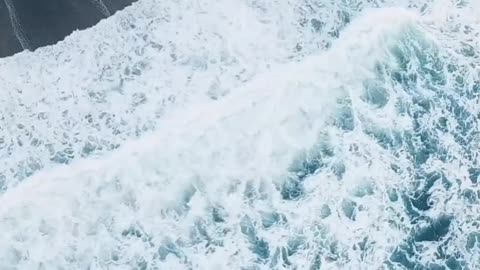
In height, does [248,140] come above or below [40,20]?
below

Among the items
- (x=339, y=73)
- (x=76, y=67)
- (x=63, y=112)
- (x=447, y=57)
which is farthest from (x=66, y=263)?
(x=447, y=57)

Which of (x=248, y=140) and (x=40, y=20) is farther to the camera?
(x=40, y=20)

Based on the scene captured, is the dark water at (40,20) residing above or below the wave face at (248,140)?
above

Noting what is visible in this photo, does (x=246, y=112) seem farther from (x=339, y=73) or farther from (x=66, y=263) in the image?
(x=66, y=263)

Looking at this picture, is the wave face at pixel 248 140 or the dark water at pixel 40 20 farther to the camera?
the dark water at pixel 40 20

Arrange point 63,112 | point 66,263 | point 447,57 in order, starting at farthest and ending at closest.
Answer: point 447,57
point 63,112
point 66,263
